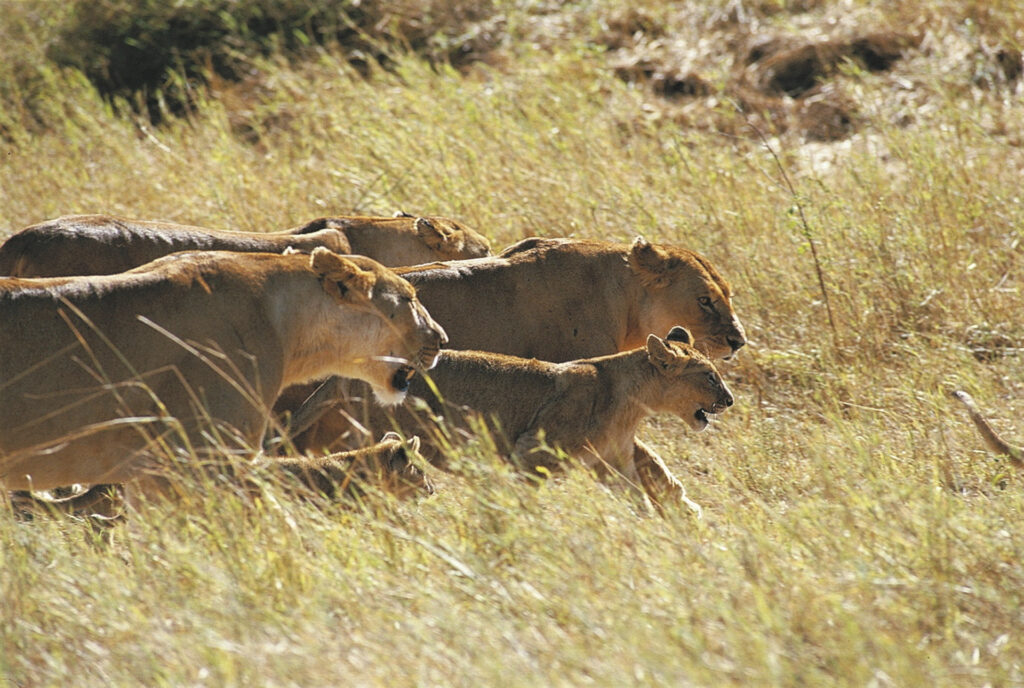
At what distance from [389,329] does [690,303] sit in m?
2.13

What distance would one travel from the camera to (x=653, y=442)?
24.6 feet

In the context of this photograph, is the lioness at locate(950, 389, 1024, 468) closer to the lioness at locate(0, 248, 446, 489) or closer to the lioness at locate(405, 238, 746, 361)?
the lioness at locate(405, 238, 746, 361)

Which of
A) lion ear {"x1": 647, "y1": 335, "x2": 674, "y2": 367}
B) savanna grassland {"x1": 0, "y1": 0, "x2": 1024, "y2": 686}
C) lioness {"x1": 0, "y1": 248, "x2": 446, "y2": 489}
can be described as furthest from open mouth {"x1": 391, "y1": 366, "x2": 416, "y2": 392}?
lion ear {"x1": 647, "y1": 335, "x2": 674, "y2": 367}

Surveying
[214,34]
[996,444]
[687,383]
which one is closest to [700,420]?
[687,383]

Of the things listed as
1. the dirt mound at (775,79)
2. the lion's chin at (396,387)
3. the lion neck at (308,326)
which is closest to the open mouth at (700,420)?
the lion's chin at (396,387)

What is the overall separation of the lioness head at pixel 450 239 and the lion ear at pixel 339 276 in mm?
2421

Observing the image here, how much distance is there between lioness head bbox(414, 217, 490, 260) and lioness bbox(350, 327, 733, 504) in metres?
1.62

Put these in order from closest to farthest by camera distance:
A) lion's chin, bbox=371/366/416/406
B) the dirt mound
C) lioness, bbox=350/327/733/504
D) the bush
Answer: lion's chin, bbox=371/366/416/406 → lioness, bbox=350/327/733/504 → the dirt mound → the bush

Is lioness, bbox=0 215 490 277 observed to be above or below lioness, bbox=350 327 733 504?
above

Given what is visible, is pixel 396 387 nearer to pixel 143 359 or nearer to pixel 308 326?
pixel 308 326

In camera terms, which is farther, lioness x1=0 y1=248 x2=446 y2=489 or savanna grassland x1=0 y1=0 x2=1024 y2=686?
lioness x1=0 y1=248 x2=446 y2=489

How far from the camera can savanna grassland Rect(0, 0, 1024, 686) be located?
4.20 metres

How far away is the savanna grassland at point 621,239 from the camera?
13.8 feet

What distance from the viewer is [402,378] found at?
6.01 meters
